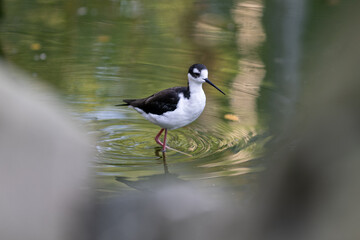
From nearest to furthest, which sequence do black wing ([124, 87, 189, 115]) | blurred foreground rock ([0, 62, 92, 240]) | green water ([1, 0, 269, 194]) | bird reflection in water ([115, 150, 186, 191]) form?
blurred foreground rock ([0, 62, 92, 240])
bird reflection in water ([115, 150, 186, 191])
green water ([1, 0, 269, 194])
black wing ([124, 87, 189, 115])

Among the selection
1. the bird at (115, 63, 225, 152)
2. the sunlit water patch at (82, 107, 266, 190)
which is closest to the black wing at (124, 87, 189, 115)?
the bird at (115, 63, 225, 152)

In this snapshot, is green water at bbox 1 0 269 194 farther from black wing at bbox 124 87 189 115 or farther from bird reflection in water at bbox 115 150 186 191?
black wing at bbox 124 87 189 115

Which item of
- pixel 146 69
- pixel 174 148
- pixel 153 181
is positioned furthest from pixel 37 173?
pixel 146 69

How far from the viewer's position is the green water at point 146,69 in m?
5.75

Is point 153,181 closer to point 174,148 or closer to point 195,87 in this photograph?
point 174,148

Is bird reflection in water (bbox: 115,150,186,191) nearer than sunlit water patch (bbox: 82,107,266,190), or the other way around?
bird reflection in water (bbox: 115,150,186,191)

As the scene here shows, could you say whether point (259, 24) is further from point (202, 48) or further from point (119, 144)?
point (119, 144)

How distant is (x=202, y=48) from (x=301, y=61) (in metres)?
1.54

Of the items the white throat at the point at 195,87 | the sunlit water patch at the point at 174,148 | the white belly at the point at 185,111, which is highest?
the white throat at the point at 195,87

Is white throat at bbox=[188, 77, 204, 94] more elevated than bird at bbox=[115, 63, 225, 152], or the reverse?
white throat at bbox=[188, 77, 204, 94]

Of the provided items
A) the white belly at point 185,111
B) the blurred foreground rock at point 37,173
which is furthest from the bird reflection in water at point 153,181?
the blurred foreground rock at point 37,173

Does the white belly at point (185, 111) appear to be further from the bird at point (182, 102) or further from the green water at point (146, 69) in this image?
the green water at point (146, 69)

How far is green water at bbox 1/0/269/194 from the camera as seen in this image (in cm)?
575

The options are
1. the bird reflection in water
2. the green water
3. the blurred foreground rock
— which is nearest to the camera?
the blurred foreground rock
